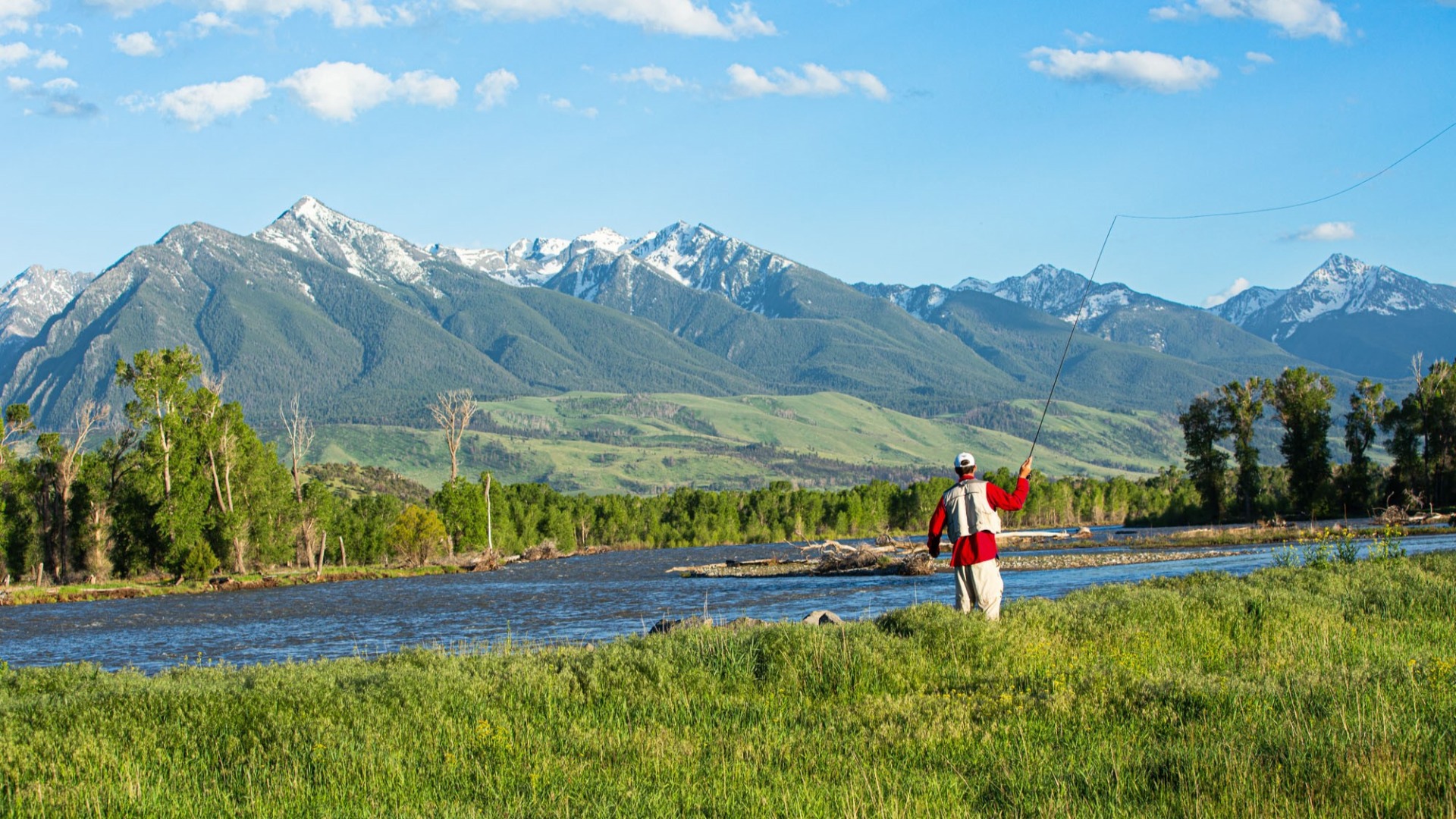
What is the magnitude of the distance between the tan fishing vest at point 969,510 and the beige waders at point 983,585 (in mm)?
604

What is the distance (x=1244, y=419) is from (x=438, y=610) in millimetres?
71935

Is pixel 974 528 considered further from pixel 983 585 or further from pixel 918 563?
pixel 918 563

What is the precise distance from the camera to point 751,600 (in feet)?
141

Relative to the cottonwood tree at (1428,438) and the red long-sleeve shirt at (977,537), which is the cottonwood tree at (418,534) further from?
the red long-sleeve shirt at (977,537)

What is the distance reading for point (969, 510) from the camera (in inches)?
593

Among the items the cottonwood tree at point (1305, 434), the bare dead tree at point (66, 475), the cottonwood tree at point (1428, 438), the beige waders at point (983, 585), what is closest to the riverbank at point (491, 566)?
the bare dead tree at point (66, 475)

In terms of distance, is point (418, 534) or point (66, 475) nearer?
point (66, 475)

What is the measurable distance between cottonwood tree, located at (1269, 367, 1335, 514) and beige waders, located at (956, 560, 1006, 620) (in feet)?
283

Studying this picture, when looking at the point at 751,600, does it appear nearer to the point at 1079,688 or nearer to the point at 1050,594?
the point at 1050,594

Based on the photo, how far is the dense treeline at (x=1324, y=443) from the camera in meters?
87.6

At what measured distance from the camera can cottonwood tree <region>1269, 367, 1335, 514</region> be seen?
305 ft

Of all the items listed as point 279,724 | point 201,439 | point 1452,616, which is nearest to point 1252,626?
point 1452,616

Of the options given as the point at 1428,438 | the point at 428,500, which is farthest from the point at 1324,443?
the point at 428,500

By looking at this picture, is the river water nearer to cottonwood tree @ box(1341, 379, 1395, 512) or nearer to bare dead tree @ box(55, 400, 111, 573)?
bare dead tree @ box(55, 400, 111, 573)
